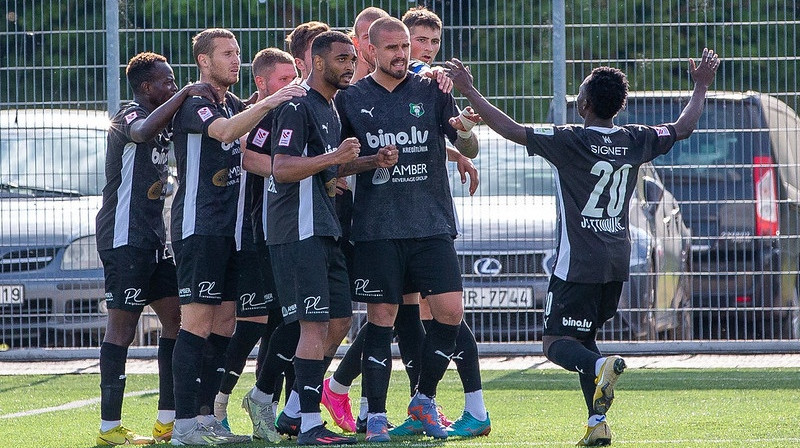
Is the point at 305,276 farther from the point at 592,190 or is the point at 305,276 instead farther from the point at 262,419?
the point at 592,190

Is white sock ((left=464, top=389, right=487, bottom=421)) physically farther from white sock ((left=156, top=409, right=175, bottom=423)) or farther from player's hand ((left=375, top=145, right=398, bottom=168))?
white sock ((left=156, top=409, right=175, bottom=423))

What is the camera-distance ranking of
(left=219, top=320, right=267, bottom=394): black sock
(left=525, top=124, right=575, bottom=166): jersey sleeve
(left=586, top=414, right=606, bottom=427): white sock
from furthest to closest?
(left=219, top=320, right=267, bottom=394): black sock → (left=525, top=124, right=575, bottom=166): jersey sleeve → (left=586, top=414, right=606, bottom=427): white sock

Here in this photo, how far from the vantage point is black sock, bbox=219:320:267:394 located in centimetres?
744

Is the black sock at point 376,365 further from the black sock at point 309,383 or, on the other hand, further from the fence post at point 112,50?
the fence post at point 112,50

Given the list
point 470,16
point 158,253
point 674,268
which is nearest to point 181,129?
point 158,253

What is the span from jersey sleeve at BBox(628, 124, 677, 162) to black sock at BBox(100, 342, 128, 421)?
9.74 ft

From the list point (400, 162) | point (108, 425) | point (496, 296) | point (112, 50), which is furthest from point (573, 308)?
point (112, 50)

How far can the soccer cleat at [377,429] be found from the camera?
681 cm

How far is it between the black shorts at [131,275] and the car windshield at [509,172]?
433 cm

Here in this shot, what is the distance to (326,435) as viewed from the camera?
260 inches

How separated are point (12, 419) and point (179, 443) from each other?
78.4 inches

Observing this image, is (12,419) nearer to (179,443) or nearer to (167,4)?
(179,443)

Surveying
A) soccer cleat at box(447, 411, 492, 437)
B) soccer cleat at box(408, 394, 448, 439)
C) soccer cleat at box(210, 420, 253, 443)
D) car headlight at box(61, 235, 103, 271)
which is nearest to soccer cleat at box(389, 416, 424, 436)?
soccer cleat at box(408, 394, 448, 439)

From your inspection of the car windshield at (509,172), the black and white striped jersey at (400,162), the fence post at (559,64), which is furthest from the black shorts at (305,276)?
the fence post at (559,64)
